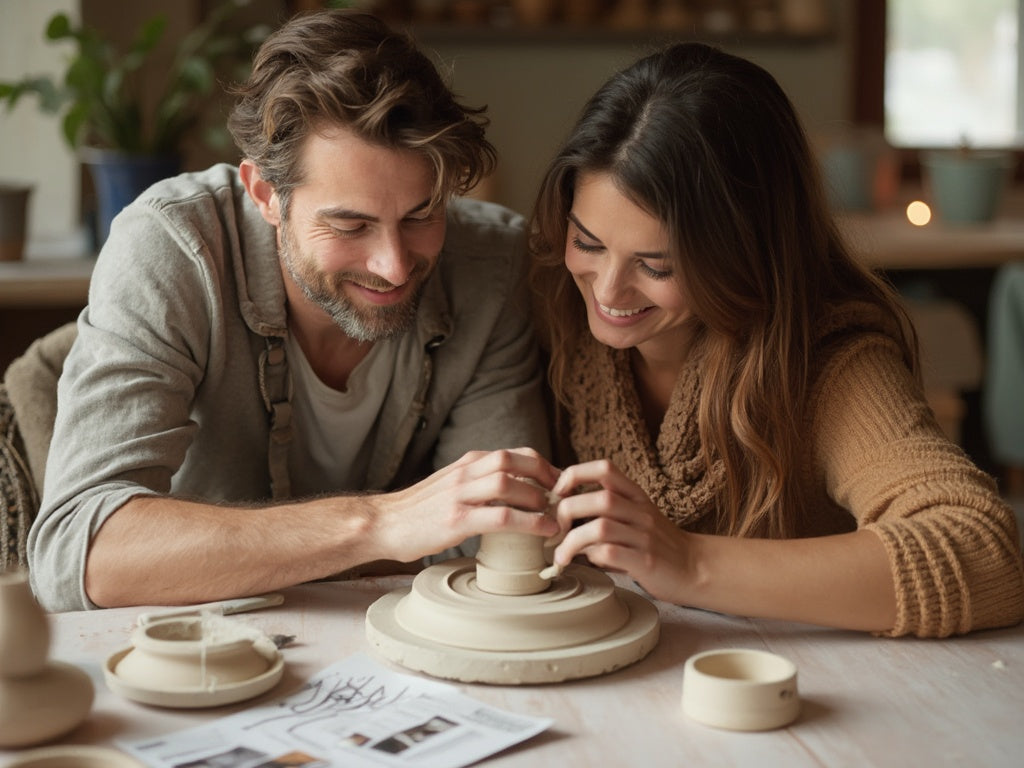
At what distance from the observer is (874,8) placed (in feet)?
16.1

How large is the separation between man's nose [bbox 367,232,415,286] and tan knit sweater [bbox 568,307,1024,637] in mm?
354

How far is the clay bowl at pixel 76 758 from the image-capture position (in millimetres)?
1128

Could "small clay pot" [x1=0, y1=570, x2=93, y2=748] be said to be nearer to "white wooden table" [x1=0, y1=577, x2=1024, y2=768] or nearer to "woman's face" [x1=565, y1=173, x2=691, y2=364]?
"white wooden table" [x1=0, y1=577, x2=1024, y2=768]

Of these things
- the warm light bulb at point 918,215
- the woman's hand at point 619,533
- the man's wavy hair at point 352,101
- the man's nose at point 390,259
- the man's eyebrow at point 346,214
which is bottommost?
the woman's hand at point 619,533

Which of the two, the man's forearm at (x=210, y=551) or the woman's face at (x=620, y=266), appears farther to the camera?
the woman's face at (x=620, y=266)

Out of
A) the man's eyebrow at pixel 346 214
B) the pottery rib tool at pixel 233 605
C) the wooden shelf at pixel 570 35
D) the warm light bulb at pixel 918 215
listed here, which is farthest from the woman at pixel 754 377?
the wooden shelf at pixel 570 35

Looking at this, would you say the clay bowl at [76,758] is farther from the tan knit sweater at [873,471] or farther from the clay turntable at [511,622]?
the tan knit sweater at [873,471]

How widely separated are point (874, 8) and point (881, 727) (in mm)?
4177

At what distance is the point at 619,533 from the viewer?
4.78 feet

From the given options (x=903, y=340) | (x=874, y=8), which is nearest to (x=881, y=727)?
(x=903, y=340)

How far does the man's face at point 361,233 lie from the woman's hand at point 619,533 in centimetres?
49

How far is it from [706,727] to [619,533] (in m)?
0.26

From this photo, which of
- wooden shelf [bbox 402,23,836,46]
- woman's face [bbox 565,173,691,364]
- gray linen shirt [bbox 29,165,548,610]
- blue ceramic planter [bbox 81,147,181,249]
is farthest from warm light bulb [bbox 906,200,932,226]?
woman's face [bbox 565,173,691,364]

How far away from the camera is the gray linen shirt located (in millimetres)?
1680
